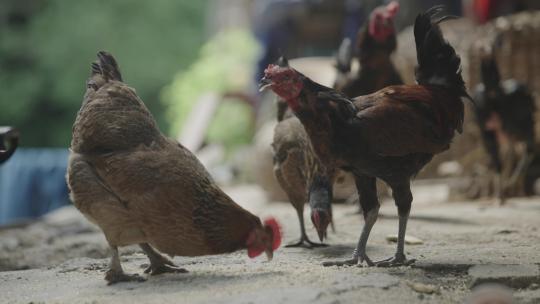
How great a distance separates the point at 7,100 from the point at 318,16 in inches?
344

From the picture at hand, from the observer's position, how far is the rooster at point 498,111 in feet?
27.0

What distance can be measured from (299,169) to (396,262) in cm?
128

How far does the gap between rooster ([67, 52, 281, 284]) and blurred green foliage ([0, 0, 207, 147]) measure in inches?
615

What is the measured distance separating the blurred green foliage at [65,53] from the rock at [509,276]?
16.9 meters

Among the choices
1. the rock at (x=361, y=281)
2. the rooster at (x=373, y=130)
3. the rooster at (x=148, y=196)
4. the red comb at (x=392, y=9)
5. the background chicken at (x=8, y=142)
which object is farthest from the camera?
the red comb at (x=392, y=9)

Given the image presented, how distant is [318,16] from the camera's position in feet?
58.4

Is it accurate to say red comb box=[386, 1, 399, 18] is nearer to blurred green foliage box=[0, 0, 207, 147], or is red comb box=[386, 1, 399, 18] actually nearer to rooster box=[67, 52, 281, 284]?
rooster box=[67, 52, 281, 284]

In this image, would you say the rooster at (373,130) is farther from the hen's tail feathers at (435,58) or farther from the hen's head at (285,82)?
the hen's tail feathers at (435,58)

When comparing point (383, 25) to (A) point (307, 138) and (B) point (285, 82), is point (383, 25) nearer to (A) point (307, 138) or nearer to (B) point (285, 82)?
(A) point (307, 138)

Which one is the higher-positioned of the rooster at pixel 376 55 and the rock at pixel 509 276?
the rooster at pixel 376 55

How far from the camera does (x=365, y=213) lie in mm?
4266

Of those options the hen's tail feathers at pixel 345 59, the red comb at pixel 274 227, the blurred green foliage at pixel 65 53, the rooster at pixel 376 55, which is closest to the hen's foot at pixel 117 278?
the red comb at pixel 274 227

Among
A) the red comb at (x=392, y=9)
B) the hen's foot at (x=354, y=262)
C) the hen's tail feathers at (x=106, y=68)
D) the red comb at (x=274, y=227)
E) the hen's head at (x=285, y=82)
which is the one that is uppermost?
the red comb at (x=392, y=9)

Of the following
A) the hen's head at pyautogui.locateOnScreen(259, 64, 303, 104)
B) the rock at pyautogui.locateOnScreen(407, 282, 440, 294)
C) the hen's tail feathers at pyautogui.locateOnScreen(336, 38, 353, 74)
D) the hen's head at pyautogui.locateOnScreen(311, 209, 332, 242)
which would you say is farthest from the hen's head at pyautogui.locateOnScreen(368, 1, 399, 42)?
the rock at pyautogui.locateOnScreen(407, 282, 440, 294)
